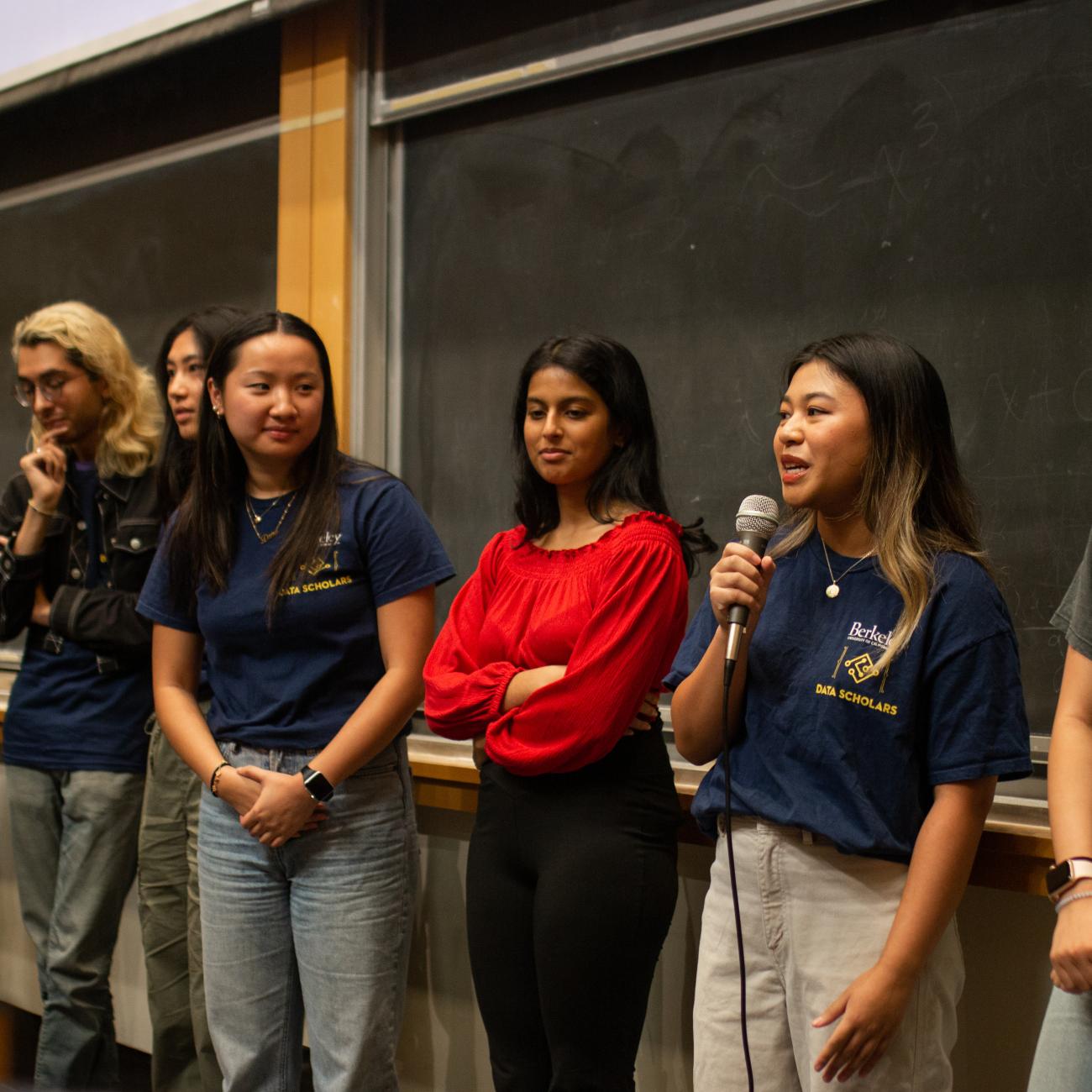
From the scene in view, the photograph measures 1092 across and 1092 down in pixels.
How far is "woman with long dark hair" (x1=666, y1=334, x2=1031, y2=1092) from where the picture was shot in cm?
150

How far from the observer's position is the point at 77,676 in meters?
2.62

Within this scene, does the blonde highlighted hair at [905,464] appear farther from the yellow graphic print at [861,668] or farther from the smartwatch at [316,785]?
the smartwatch at [316,785]

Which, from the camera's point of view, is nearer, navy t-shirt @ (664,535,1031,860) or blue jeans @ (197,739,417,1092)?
navy t-shirt @ (664,535,1031,860)

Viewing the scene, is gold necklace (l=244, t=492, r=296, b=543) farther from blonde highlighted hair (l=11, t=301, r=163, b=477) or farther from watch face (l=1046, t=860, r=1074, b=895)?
watch face (l=1046, t=860, r=1074, b=895)

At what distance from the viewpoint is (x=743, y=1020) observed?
5.15 ft

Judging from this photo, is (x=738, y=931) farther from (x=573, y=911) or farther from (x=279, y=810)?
(x=279, y=810)

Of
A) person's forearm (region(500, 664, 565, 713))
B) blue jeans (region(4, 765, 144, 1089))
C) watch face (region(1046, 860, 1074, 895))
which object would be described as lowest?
blue jeans (region(4, 765, 144, 1089))

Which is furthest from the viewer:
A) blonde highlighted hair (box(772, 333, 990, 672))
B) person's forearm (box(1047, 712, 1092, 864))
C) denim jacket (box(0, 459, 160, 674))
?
denim jacket (box(0, 459, 160, 674))

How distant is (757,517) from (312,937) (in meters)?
1.07

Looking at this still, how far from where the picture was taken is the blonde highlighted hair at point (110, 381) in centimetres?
267

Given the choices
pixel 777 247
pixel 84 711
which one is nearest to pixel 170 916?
pixel 84 711

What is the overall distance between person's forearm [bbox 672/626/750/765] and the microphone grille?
15cm

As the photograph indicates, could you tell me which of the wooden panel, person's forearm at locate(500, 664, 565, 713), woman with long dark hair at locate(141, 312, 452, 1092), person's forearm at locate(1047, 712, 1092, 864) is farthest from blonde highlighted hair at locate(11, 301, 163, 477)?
person's forearm at locate(1047, 712, 1092, 864)

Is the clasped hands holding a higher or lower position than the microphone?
lower
